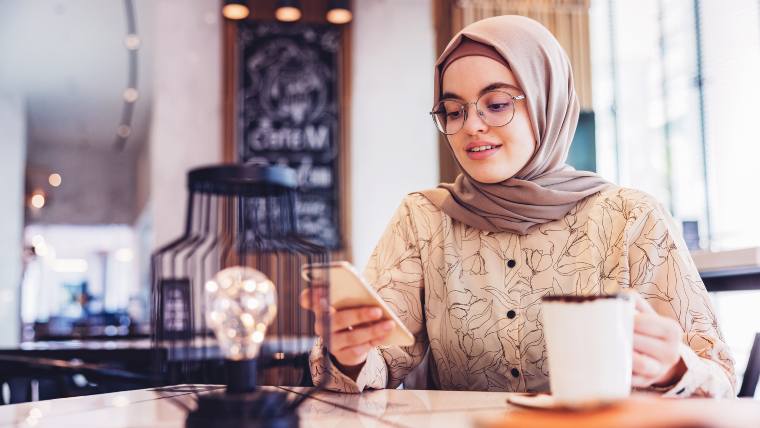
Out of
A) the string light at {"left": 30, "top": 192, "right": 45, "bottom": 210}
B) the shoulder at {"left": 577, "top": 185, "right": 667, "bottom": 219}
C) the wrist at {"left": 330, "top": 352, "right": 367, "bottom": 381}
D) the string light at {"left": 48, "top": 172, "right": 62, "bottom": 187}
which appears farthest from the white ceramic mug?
the string light at {"left": 48, "top": 172, "right": 62, "bottom": 187}

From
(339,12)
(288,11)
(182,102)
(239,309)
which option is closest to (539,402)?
(239,309)

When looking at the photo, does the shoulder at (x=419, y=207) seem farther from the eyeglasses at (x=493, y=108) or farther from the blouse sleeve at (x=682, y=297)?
the blouse sleeve at (x=682, y=297)

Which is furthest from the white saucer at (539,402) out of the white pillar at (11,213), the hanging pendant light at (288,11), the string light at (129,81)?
→ the white pillar at (11,213)

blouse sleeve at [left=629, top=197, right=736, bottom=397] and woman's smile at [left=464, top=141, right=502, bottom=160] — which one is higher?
woman's smile at [left=464, top=141, right=502, bottom=160]

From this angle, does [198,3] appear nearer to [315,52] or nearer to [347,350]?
[315,52]

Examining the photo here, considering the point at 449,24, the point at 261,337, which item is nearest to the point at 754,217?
the point at 449,24

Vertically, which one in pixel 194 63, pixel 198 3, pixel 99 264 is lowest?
pixel 99 264

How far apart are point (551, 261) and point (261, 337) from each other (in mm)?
749

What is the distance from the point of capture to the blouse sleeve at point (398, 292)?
126 cm

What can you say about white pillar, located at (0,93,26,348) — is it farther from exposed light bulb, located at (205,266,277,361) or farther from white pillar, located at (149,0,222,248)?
exposed light bulb, located at (205,266,277,361)

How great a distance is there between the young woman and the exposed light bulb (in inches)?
18.0

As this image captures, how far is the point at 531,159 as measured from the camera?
1.46 metres

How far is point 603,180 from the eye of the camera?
146cm

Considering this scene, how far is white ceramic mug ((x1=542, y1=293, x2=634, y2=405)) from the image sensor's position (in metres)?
0.73
